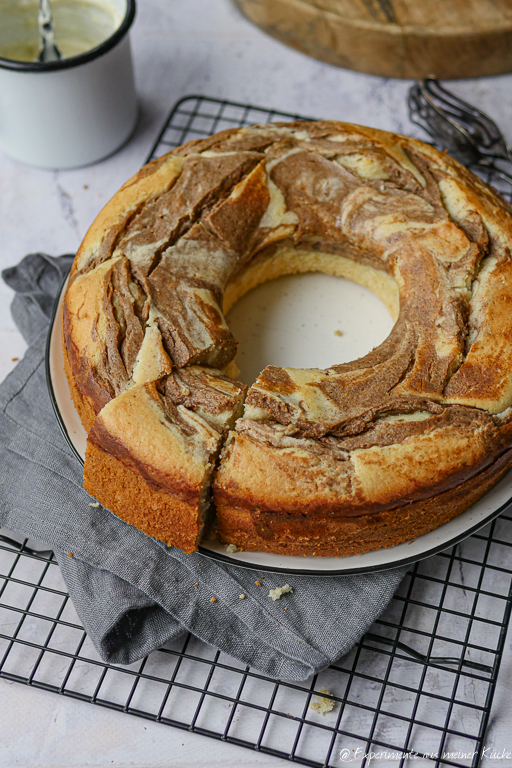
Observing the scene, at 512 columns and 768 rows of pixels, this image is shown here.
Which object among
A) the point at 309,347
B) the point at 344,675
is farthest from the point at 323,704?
the point at 309,347

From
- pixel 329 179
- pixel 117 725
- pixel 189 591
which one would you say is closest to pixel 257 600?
pixel 189 591

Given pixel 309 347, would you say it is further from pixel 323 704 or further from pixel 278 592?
pixel 323 704

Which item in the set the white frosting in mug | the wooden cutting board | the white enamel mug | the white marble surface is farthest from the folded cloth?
the wooden cutting board

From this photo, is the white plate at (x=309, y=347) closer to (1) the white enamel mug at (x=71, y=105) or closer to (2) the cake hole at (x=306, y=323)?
(2) the cake hole at (x=306, y=323)

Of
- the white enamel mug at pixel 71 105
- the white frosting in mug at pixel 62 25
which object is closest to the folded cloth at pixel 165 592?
the white enamel mug at pixel 71 105

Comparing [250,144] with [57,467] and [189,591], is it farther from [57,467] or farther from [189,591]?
[189,591]

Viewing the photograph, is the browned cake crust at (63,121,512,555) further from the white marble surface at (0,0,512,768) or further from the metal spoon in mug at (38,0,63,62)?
the metal spoon in mug at (38,0,63,62)

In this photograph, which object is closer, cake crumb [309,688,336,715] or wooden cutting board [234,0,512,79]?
cake crumb [309,688,336,715]
